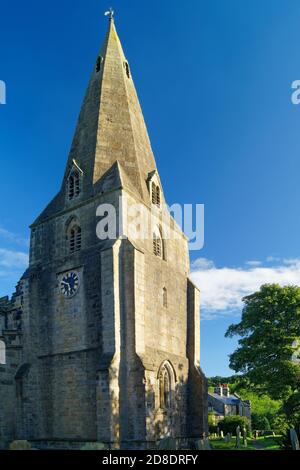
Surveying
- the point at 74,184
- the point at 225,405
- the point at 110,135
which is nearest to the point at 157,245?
the point at 74,184

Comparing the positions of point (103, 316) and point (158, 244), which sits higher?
point (158, 244)

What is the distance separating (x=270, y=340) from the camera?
27906mm

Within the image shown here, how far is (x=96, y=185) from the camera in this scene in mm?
26844

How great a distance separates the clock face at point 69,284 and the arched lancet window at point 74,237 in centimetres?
153

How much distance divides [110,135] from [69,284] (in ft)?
32.5

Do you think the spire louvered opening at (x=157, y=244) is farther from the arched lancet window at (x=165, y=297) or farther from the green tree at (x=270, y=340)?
the green tree at (x=270, y=340)

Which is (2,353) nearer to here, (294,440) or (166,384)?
(166,384)

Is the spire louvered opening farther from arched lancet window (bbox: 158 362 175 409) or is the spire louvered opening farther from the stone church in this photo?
arched lancet window (bbox: 158 362 175 409)

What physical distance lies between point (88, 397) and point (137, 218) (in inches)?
384

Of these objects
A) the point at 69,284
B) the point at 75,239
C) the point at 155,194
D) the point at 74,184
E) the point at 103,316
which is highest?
the point at 74,184

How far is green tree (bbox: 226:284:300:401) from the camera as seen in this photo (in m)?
26.4

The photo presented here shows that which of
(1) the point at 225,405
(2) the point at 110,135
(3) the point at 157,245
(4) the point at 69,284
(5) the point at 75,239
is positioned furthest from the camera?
(1) the point at 225,405
